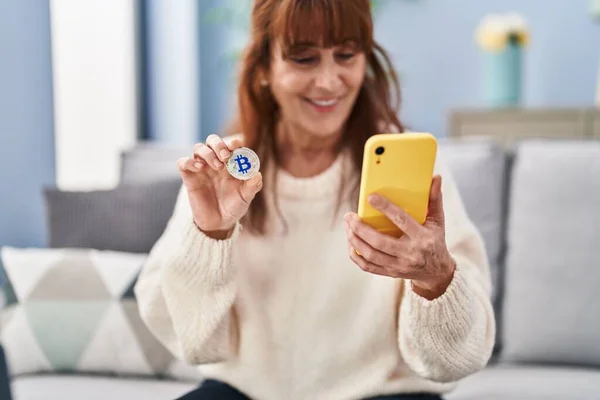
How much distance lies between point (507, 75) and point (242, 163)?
227cm

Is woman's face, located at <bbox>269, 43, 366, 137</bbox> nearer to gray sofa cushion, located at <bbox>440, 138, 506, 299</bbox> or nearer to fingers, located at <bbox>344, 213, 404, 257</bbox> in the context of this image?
fingers, located at <bbox>344, 213, 404, 257</bbox>

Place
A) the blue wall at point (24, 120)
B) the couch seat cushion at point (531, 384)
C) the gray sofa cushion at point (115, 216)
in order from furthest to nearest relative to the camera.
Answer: the blue wall at point (24, 120) < the gray sofa cushion at point (115, 216) < the couch seat cushion at point (531, 384)

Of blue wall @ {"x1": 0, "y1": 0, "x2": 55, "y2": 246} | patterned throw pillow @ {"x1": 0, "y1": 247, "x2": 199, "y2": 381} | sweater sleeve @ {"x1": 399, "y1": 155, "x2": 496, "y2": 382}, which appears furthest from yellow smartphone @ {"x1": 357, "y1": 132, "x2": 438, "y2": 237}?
blue wall @ {"x1": 0, "y1": 0, "x2": 55, "y2": 246}

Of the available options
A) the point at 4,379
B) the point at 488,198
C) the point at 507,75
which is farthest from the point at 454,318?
the point at 507,75

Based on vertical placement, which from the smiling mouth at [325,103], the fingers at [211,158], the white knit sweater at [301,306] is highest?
the smiling mouth at [325,103]

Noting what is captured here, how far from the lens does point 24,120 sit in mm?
1870

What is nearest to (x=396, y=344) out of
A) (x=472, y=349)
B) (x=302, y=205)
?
(x=472, y=349)

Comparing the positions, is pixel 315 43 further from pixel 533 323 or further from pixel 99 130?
pixel 99 130

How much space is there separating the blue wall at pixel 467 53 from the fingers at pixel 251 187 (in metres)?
2.28

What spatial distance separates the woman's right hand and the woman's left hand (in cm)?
19

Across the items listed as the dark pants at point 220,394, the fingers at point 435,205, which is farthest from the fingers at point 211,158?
the dark pants at point 220,394

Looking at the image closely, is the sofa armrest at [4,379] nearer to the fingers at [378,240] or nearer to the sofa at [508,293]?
the fingers at [378,240]

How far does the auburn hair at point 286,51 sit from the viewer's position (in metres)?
1.09

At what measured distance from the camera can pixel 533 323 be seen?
152cm
